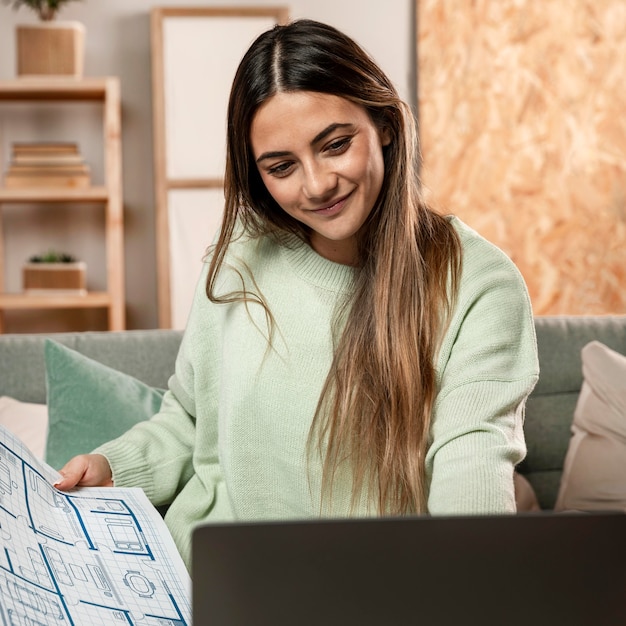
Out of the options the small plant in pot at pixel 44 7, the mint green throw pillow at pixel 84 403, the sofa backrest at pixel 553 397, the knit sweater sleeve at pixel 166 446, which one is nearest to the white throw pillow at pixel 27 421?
the mint green throw pillow at pixel 84 403

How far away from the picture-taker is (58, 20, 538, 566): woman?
1.05m

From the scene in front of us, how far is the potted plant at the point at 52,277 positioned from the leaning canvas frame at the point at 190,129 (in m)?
0.31

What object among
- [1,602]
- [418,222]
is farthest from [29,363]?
[1,602]

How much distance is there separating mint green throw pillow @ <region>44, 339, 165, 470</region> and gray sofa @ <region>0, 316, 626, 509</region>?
0.51 ft

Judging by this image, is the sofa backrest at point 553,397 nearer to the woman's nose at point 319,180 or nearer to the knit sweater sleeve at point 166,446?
the knit sweater sleeve at point 166,446

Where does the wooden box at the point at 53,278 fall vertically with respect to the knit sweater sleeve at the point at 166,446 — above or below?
above

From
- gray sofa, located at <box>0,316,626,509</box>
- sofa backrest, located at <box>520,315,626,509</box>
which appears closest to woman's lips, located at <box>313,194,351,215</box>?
gray sofa, located at <box>0,316,626,509</box>

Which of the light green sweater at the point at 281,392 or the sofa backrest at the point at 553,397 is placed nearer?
the light green sweater at the point at 281,392

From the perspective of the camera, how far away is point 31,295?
9.95ft

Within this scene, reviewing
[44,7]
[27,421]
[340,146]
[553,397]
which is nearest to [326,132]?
[340,146]

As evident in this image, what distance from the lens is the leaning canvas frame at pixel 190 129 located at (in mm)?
3219

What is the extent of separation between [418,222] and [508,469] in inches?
15.1

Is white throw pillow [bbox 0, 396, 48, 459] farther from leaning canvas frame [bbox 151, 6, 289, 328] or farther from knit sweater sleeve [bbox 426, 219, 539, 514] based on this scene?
leaning canvas frame [bbox 151, 6, 289, 328]

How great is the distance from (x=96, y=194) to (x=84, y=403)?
159cm
